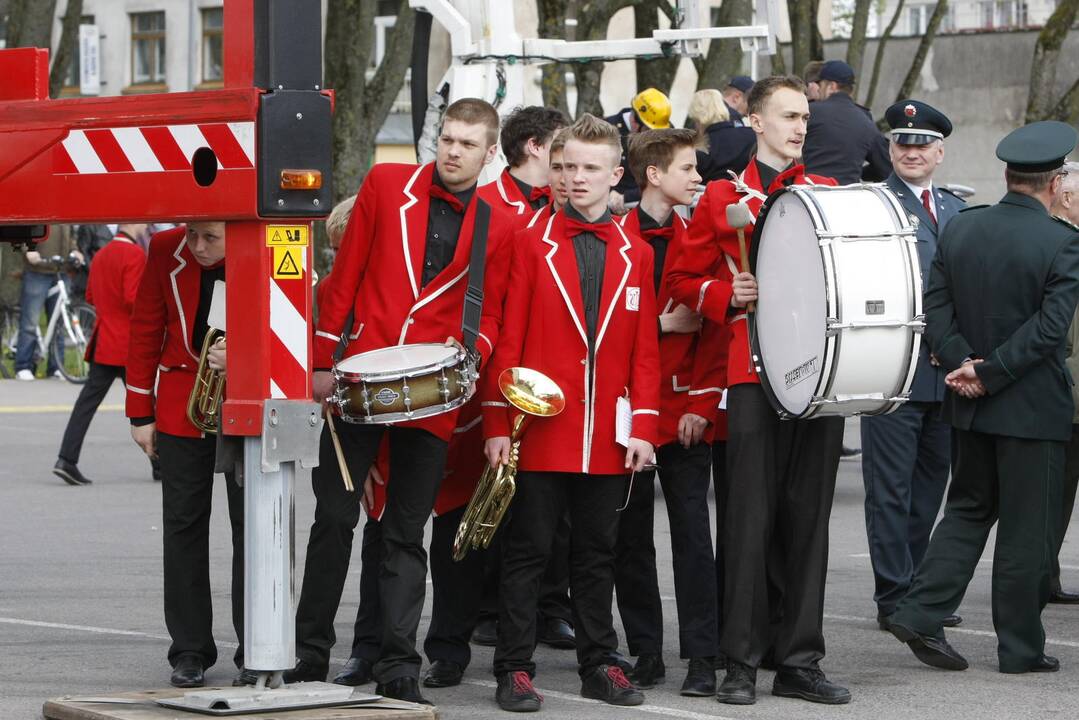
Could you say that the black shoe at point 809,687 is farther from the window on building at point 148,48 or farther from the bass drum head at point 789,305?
the window on building at point 148,48

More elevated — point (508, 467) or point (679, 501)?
point (508, 467)

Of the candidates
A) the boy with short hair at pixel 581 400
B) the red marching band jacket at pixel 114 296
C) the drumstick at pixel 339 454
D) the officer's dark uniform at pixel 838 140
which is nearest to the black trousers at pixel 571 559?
the boy with short hair at pixel 581 400

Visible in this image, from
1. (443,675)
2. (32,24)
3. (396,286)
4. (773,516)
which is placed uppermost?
(32,24)

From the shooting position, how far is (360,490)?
720cm

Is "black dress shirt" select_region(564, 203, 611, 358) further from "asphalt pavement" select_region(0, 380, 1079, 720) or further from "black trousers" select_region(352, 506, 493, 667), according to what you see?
"asphalt pavement" select_region(0, 380, 1079, 720)

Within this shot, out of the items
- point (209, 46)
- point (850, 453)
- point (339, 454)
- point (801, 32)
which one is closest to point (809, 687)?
point (339, 454)

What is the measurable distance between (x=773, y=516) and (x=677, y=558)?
461 mm

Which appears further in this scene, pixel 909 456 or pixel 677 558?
pixel 909 456

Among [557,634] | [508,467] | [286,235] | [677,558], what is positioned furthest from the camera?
[557,634]

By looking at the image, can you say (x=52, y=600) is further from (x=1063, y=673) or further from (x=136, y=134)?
(x=1063, y=673)

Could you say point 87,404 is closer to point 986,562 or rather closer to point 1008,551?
point 986,562

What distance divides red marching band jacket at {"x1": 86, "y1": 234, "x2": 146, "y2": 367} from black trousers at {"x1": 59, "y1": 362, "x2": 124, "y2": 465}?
3.8 inches

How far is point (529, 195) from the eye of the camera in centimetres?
881

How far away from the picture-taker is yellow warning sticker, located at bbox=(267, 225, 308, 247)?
20.3 feet
